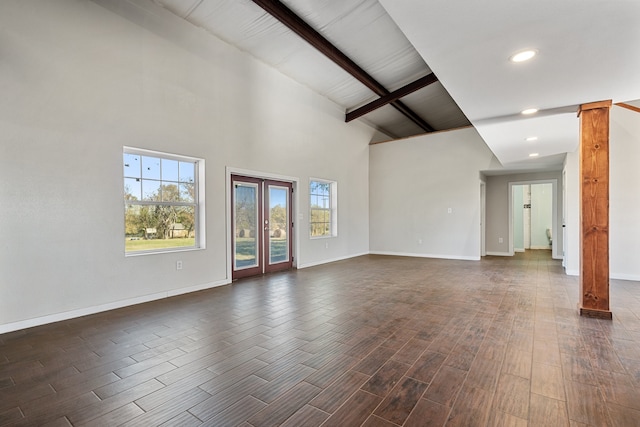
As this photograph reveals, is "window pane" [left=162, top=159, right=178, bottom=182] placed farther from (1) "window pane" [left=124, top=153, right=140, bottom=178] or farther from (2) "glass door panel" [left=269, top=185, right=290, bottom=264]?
(2) "glass door panel" [left=269, top=185, right=290, bottom=264]

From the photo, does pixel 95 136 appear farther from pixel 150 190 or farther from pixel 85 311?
pixel 85 311

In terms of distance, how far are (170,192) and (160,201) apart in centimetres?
21

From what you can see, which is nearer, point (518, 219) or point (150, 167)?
point (150, 167)

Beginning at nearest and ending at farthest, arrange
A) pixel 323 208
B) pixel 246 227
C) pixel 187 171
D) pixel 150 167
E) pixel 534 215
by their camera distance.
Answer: pixel 150 167, pixel 187 171, pixel 246 227, pixel 323 208, pixel 534 215

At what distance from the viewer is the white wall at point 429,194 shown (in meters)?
7.62

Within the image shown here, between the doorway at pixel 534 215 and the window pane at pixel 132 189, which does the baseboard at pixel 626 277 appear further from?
the window pane at pixel 132 189

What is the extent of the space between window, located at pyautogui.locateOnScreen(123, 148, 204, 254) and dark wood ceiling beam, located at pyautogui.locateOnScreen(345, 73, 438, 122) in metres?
4.63

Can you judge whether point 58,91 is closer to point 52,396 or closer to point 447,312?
point 52,396

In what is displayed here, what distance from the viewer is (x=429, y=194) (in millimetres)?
8219

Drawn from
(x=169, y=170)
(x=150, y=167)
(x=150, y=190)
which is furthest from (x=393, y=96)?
(x=150, y=190)

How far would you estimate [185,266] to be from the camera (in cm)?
462

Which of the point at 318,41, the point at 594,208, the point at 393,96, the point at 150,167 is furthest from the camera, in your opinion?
the point at 393,96

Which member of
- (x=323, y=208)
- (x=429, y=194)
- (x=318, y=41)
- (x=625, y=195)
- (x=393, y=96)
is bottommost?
(x=323, y=208)

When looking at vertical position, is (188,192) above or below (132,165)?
below
